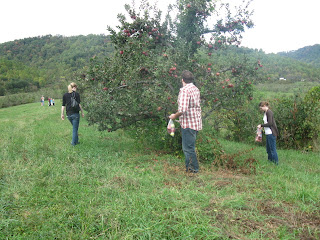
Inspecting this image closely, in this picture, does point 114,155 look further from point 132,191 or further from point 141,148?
point 132,191

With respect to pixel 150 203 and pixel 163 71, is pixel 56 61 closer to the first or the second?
pixel 163 71

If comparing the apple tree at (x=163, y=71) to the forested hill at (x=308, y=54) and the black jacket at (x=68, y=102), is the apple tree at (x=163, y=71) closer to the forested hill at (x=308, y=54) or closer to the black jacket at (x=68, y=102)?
the black jacket at (x=68, y=102)

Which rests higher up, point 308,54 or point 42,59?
point 308,54

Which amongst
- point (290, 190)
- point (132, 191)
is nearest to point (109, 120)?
point (132, 191)

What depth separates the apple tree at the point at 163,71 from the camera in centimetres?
588

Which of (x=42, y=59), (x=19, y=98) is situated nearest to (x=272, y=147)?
(x=19, y=98)

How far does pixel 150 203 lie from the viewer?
318 centimetres

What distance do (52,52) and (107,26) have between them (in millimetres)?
98654

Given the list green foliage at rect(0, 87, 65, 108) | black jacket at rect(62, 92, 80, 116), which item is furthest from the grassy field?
green foliage at rect(0, 87, 65, 108)

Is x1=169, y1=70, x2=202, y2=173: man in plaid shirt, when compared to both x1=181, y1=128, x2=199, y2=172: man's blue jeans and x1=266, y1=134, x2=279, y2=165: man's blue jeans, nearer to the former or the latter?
x1=181, y1=128, x2=199, y2=172: man's blue jeans

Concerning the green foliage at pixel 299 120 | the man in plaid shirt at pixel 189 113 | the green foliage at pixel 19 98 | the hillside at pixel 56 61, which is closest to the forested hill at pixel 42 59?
the hillside at pixel 56 61

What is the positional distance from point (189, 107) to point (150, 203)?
6.71 ft

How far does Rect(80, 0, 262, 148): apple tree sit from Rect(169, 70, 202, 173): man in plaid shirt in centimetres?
117

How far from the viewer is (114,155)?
237 inches
